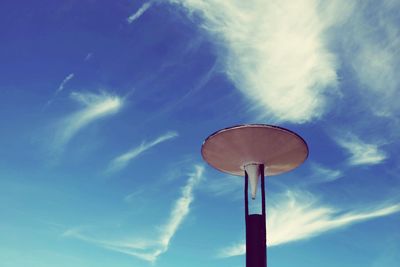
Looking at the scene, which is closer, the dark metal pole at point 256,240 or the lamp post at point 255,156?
the dark metal pole at point 256,240

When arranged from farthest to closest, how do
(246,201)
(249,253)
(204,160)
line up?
1. (204,160)
2. (246,201)
3. (249,253)

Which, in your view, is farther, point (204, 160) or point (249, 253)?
point (204, 160)

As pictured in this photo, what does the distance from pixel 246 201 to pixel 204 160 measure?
2650mm

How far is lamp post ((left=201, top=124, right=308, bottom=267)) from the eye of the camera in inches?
733

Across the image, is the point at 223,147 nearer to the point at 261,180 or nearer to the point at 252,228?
the point at 261,180

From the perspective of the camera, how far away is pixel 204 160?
849 inches

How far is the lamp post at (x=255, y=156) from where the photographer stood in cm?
1862

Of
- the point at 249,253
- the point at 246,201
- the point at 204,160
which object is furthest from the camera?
the point at 204,160

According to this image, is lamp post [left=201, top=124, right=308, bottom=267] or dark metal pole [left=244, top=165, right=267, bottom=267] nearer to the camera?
dark metal pole [left=244, top=165, right=267, bottom=267]

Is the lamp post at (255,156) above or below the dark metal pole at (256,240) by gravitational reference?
above

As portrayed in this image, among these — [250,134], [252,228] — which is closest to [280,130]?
[250,134]

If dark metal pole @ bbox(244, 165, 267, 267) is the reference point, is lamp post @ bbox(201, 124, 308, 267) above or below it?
above

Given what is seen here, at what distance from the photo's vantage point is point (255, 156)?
20750 millimetres

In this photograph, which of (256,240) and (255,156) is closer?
(256,240)
